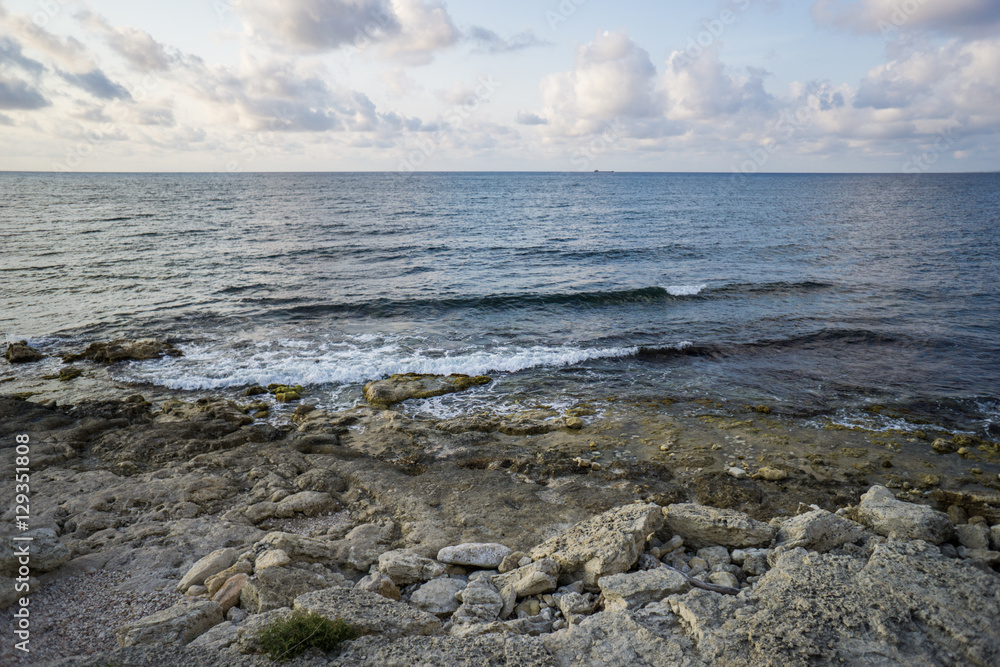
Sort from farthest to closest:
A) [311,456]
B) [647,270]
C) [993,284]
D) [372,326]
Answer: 1. [647,270]
2. [993,284]
3. [372,326]
4. [311,456]

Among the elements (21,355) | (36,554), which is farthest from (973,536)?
(21,355)

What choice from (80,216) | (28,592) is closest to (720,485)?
(28,592)

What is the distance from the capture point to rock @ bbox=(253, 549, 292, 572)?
6.48 metres

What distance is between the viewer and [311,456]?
1094 centimetres

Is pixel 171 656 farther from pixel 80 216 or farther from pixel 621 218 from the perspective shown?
pixel 80 216

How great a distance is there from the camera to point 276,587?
6004mm

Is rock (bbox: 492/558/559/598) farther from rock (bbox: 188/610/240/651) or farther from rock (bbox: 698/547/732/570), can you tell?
rock (bbox: 188/610/240/651)

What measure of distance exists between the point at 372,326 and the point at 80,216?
58.3 meters

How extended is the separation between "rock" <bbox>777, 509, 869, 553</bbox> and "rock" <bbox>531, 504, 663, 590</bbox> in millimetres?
1767

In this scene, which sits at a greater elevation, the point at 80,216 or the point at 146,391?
the point at 80,216

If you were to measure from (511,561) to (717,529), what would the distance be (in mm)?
3099

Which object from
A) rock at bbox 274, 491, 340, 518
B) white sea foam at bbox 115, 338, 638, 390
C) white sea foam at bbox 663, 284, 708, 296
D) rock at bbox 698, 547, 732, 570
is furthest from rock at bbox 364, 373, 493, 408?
white sea foam at bbox 663, 284, 708, 296

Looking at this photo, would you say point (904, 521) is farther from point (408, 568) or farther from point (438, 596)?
point (408, 568)

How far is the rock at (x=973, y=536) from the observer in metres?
6.94
